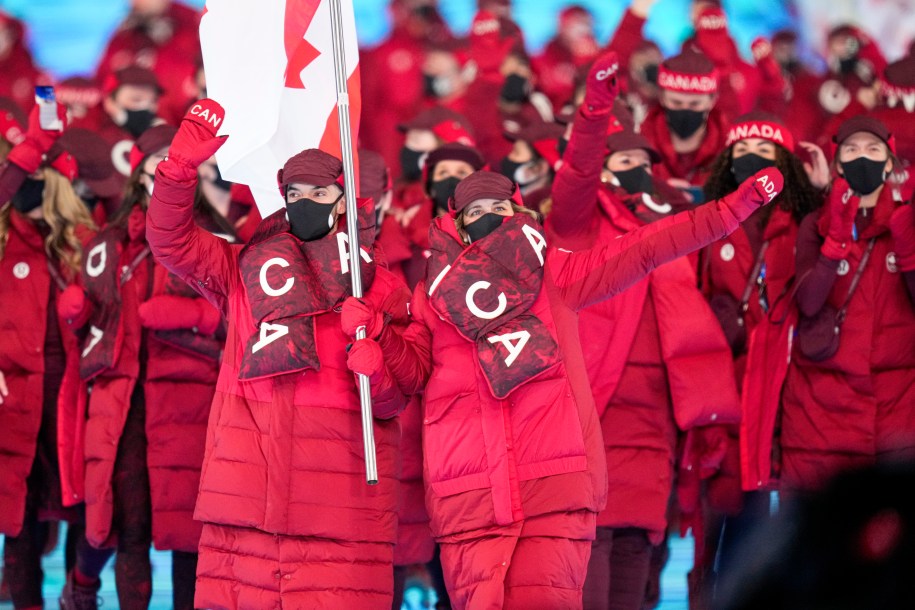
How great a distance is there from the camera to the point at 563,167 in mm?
4711

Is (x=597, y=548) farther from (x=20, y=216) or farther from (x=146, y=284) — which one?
(x=20, y=216)

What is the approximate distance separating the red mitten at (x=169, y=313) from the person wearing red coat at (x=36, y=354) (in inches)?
21.4

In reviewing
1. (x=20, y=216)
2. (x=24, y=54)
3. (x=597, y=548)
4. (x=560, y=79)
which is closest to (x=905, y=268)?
(x=597, y=548)

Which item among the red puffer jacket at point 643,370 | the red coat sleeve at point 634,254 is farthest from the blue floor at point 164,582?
the red coat sleeve at point 634,254

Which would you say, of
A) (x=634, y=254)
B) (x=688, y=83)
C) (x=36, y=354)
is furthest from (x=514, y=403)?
(x=688, y=83)

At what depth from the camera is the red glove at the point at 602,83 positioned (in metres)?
4.17

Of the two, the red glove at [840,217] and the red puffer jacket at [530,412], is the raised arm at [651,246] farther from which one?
the red glove at [840,217]

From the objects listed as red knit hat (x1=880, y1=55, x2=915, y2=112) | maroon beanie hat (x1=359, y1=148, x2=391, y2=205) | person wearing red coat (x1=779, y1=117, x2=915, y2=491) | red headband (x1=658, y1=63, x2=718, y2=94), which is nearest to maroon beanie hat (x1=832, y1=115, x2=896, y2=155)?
person wearing red coat (x1=779, y1=117, x2=915, y2=491)

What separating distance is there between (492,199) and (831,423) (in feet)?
5.85

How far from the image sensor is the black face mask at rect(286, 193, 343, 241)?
164 inches

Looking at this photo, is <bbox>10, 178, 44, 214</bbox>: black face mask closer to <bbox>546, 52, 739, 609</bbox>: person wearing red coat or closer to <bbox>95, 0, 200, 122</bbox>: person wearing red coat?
<bbox>546, 52, 739, 609</bbox>: person wearing red coat

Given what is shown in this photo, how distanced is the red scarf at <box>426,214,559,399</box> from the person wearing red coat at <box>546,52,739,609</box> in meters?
0.86

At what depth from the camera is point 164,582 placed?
632 cm

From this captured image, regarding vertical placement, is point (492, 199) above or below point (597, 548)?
above
